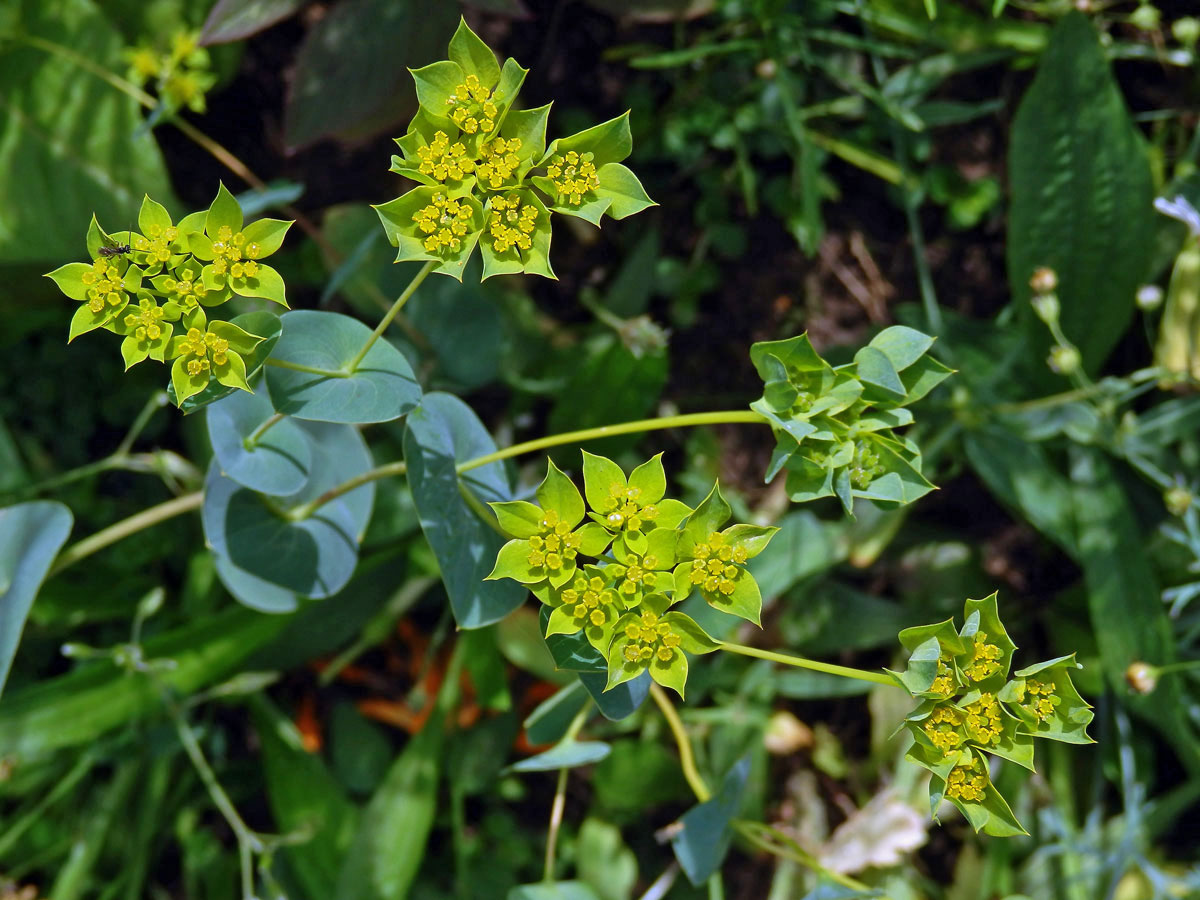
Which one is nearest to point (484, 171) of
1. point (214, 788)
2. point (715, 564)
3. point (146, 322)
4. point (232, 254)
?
point (232, 254)

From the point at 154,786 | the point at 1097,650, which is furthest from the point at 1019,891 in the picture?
the point at 154,786

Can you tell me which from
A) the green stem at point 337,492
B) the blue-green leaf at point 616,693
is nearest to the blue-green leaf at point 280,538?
the green stem at point 337,492

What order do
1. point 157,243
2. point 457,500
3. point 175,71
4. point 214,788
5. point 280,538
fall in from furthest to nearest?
1. point 175,71
2. point 214,788
3. point 280,538
4. point 457,500
5. point 157,243

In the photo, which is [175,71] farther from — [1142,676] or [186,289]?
[1142,676]

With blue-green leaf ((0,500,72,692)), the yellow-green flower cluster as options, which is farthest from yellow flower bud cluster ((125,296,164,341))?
the yellow-green flower cluster

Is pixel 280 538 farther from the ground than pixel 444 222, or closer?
closer

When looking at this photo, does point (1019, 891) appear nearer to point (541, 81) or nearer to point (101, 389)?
point (541, 81)
